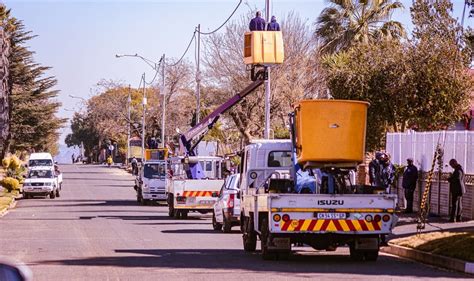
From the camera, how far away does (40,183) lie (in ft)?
176

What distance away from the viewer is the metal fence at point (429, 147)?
29.3 metres

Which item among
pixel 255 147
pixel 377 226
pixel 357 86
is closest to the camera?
pixel 377 226

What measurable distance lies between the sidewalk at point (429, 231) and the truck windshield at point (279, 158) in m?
A: 2.96

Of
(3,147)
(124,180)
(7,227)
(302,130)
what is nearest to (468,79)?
(7,227)

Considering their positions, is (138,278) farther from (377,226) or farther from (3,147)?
(3,147)

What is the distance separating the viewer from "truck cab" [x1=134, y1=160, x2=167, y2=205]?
46906 millimetres

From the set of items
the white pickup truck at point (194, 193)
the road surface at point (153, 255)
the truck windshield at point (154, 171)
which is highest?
the truck windshield at point (154, 171)

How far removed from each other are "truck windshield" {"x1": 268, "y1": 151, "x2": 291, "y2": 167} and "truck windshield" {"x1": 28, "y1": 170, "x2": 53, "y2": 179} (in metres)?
34.0

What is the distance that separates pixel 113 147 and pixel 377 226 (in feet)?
366

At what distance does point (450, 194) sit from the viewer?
2886cm

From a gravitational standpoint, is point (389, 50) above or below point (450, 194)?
above

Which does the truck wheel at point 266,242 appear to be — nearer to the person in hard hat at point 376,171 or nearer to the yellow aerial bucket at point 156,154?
the person in hard hat at point 376,171

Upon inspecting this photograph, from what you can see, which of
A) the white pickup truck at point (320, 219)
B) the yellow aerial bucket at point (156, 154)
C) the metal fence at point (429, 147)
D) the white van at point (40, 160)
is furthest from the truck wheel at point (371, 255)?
the white van at point (40, 160)

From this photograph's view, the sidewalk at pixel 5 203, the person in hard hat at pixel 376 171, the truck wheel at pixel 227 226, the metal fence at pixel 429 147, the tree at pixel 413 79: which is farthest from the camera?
the sidewalk at pixel 5 203
